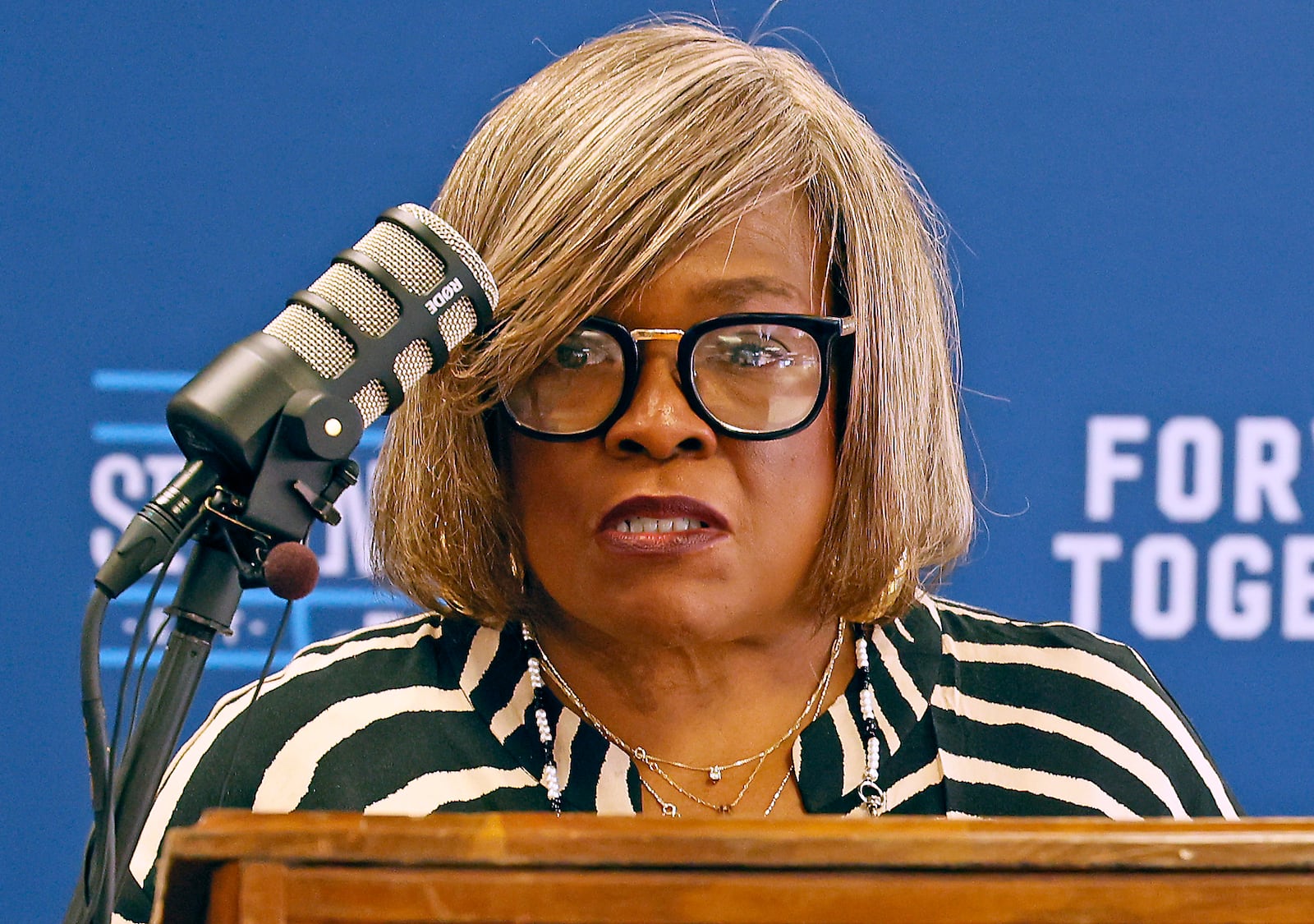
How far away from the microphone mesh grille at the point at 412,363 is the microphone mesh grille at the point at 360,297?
0.01m

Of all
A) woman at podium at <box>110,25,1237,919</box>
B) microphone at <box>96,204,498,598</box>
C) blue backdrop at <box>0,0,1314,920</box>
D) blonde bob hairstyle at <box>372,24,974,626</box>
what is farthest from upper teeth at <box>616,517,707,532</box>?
blue backdrop at <box>0,0,1314,920</box>

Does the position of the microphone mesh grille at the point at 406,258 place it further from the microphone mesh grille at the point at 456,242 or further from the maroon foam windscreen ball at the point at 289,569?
the maroon foam windscreen ball at the point at 289,569

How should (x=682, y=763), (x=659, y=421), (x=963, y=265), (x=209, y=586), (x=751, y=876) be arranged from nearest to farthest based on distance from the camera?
(x=751, y=876) → (x=209, y=586) → (x=659, y=421) → (x=682, y=763) → (x=963, y=265)

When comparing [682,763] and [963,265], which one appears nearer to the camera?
[682,763]

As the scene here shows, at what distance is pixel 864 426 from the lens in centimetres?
87

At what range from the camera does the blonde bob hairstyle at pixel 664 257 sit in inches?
31.8

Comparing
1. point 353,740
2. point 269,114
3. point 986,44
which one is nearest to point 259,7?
point 269,114

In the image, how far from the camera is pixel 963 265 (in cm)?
140

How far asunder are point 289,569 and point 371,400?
0.08 m

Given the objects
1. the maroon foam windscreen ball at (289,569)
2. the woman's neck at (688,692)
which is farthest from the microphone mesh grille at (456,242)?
the woman's neck at (688,692)

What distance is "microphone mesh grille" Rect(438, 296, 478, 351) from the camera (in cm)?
57

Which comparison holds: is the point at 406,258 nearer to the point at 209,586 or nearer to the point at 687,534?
the point at 209,586

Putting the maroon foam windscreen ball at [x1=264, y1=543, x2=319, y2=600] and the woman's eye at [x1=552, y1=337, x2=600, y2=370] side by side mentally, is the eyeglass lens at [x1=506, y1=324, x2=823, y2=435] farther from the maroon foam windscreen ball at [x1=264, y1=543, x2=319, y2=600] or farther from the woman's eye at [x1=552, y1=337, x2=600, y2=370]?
the maroon foam windscreen ball at [x1=264, y1=543, x2=319, y2=600]

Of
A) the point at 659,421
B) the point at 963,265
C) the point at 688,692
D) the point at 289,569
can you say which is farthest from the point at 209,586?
the point at 963,265
